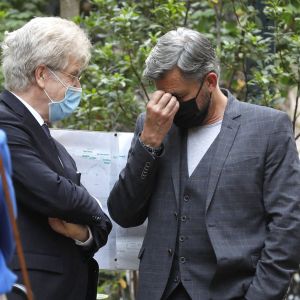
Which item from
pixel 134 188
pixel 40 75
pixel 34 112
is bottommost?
pixel 134 188

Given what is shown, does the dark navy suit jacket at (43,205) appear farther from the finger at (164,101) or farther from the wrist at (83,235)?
the finger at (164,101)

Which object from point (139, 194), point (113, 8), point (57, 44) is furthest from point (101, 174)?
point (113, 8)

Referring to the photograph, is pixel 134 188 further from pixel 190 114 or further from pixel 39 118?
pixel 39 118

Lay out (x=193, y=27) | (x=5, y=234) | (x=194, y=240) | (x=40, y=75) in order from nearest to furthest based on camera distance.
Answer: (x=5, y=234) → (x=194, y=240) → (x=40, y=75) → (x=193, y=27)

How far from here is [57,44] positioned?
3727 mm

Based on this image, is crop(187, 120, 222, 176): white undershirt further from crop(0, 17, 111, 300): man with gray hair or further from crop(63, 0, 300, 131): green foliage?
crop(63, 0, 300, 131): green foliage

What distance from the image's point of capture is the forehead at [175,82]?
373 cm

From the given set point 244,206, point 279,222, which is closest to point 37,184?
point 244,206

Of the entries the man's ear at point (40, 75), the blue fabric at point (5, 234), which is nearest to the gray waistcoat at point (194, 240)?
the man's ear at point (40, 75)

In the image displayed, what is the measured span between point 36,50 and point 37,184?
0.67m

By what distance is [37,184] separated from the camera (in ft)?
11.5

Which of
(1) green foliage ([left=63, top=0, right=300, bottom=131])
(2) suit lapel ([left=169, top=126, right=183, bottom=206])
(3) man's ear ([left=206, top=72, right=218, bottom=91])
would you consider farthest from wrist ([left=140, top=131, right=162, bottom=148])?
(1) green foliage ([left=63, top=0, right=300, bottom=131])

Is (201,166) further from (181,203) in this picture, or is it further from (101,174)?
(101,174)

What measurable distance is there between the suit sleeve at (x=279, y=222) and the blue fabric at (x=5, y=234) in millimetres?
1455
